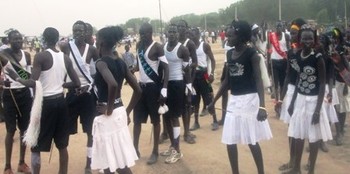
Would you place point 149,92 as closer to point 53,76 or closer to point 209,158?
point 209,158

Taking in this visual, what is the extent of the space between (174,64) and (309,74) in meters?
2.37

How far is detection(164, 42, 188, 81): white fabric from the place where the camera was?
6.73 m

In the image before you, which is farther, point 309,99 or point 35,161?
point 309,99

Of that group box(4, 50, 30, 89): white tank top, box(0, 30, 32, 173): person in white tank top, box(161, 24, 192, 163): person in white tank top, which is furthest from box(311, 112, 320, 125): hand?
box(4, 50, 30, 89): white tank top

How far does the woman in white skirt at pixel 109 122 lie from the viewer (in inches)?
170

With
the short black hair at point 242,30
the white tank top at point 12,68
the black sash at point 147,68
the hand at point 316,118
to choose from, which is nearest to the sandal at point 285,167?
the hand at point 316,118

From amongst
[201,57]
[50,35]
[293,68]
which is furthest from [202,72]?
[50,35]

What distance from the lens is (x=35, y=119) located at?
483cm

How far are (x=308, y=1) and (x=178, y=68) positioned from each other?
2089 inches

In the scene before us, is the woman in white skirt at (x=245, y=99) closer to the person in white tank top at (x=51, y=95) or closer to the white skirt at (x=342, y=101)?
the person in white tank top at (x=51, y=95)

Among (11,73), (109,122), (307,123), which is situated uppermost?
(11,73)

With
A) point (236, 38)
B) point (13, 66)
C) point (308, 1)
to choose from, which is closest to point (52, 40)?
point (13, 66)

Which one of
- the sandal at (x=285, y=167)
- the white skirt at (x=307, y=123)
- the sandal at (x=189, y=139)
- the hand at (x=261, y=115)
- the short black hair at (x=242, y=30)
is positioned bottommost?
the sandal at (x=189, y=139)

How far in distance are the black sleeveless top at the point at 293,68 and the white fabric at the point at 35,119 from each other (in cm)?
316
